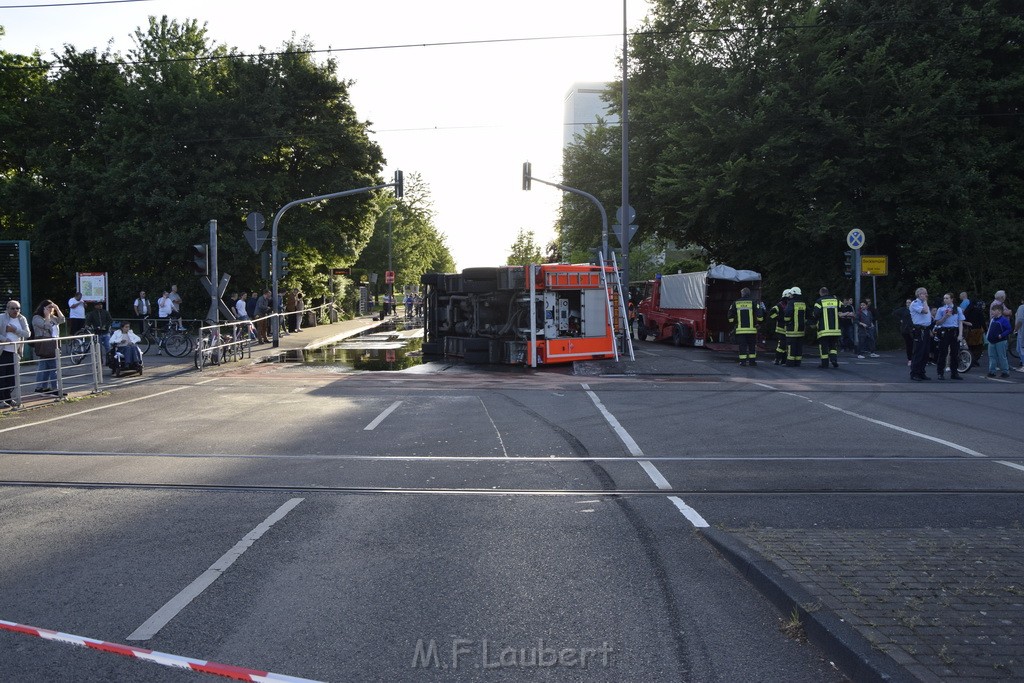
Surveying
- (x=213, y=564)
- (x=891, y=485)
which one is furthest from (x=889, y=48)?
(x=213, y=564)

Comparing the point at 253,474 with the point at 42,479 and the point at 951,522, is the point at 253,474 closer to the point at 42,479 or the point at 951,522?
the point at 42,479

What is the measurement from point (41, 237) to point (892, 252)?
32687 mm

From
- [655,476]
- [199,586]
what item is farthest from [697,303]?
[199,586]

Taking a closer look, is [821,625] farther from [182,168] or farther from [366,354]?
[182,168]

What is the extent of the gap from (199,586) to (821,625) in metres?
3.41

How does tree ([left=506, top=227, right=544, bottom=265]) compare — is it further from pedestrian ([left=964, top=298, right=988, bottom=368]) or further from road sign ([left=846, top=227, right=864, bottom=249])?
pedestrian ([left=964, top=298, right=988, bottom=368])

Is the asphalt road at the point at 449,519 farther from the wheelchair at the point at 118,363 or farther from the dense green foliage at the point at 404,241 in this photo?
the dense green foliage at the point at 404,241

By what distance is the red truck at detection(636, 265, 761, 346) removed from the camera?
28.2 m

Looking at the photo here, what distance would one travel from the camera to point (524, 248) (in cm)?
8462

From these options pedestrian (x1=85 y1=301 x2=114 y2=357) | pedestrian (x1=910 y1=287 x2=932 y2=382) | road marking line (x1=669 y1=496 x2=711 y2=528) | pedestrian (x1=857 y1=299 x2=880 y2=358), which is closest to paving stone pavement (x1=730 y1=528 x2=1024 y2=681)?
road marking line (x1=669 y1=496 x2=711 y2=528)

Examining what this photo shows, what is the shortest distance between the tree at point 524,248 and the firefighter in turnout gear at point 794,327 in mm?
60247

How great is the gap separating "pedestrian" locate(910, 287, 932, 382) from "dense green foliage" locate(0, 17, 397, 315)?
23646 mm

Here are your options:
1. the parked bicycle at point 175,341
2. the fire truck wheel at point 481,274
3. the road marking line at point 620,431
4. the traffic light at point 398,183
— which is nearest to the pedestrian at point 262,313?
the parked bicycle at point 175,341

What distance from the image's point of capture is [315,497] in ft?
25.4
